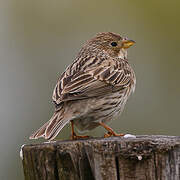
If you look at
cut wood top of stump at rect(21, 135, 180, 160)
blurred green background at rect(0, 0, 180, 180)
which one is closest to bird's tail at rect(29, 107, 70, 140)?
cut wood top of stump at rect(21, 135, 180, 160)

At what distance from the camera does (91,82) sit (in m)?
6.75

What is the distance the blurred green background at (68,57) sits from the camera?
11008mm

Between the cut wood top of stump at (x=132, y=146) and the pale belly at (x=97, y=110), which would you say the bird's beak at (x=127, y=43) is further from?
the cut wood top of stump at (x=132, y=146)

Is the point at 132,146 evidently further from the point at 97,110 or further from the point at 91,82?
the point at 91,82

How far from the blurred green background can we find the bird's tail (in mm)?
3486

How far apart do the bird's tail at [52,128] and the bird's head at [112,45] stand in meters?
2.09

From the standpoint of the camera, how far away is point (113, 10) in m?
13.9

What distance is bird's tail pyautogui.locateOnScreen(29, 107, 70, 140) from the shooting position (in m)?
5.77

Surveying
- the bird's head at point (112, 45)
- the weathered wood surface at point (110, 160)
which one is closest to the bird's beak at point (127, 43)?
the bird's head at point (112, 45)

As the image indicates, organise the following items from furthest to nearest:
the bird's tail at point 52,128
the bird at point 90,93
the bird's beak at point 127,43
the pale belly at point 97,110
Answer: the bird's beak at point 127,43, the pale belly at point 97,110, the bird at point 90,93, the bird's tail at point 52,128

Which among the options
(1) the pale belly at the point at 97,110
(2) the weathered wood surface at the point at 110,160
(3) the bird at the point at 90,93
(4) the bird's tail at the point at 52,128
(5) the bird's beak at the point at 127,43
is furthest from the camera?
(5) the bird's beak at the point at 127,43

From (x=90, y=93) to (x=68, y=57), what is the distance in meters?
5.52

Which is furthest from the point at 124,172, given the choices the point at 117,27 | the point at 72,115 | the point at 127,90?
the point at 117,27

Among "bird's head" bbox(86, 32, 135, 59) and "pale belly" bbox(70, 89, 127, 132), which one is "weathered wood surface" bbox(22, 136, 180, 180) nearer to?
"pale belly" bbox(70, 89, 127, 132)
